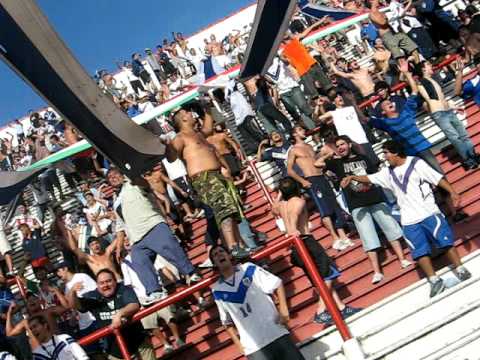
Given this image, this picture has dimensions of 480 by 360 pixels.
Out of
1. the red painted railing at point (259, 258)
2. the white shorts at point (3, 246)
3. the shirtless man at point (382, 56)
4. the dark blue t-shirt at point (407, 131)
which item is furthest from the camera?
the white shorts at point (3, 246)

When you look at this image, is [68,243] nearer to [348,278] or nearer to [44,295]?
[44,295]

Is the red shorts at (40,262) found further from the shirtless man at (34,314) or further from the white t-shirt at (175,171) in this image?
the shirtless man at (34,314)

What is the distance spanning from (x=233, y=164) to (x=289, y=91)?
2.35 m

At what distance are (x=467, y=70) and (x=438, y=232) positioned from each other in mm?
5537

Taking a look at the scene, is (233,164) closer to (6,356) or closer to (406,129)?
(406,129)

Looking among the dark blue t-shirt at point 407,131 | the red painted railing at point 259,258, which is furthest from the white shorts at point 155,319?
the dark blue t-shirt at point 407,131

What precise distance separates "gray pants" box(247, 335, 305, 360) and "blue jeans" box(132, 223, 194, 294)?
175 cm

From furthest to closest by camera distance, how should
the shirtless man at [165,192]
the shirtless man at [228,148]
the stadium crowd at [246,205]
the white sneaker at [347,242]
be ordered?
the shirtless man at [228,148]
the shirtless man at [165,192]
the white sneaker at [347,242]
the stadium crowd at [246,205]

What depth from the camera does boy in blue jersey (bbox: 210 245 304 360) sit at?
4.96 meters

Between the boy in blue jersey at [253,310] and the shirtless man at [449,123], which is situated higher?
the shirtless man at [449,123]

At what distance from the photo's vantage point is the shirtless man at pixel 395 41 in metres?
10.8

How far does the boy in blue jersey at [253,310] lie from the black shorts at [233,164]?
4530 millimetres

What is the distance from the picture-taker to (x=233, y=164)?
9812 millimetres

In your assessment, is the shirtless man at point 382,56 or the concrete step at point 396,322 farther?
the shirtless man at point 382,56
